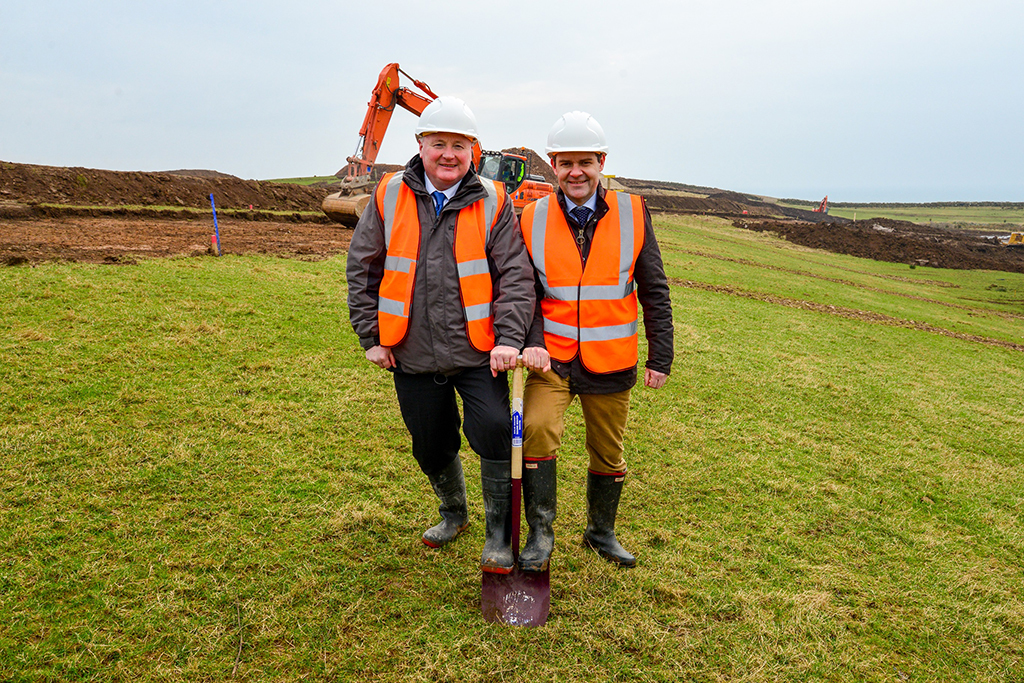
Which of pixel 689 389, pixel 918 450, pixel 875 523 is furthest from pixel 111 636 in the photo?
pixel 918 450

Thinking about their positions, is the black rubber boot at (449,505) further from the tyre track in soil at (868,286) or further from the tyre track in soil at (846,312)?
the tyre track in soil at (868,286)

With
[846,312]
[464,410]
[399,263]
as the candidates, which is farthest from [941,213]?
[399,263]

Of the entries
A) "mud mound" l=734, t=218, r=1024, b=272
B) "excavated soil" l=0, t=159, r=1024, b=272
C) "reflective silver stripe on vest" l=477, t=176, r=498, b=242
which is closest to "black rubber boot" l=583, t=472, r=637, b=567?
"reflective silver stripe on vest" l=477, t=176, r=498, b=242

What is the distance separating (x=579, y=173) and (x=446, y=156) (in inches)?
26.4

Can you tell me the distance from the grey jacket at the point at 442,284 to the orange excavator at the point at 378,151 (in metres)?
14.1

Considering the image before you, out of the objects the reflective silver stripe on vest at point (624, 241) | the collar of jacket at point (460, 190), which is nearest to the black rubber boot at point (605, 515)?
the reflective silver stripe on vest at point (624, 241)

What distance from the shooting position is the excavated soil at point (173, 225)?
10586mm

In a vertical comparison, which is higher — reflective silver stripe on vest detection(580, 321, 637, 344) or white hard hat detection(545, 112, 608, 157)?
white hard hat detection(545, 112, 608, 157)

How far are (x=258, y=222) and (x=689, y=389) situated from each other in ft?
50.4

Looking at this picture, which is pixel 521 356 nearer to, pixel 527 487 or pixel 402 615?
pixel 527 487

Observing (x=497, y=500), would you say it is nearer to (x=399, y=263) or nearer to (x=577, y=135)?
(x=399, y=263)

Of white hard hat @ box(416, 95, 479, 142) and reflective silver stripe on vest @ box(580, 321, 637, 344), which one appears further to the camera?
reflective silver stripe on vest @ box(580, 321, 637, 344)

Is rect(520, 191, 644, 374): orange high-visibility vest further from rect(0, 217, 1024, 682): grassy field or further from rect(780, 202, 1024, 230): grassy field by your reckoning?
rect(780, 202, 1024, 230): grassy field

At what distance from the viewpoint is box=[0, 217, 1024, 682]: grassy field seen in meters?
2.61
